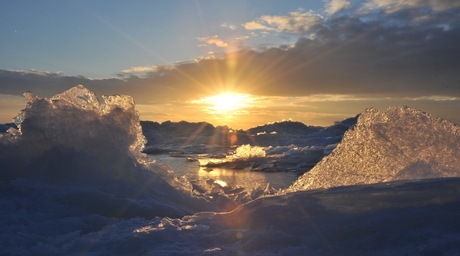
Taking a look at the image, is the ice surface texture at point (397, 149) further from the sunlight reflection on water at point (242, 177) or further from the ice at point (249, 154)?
the ice at point (249, 154)

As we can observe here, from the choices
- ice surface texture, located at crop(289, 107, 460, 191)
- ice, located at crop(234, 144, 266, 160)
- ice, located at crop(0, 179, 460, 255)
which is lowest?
ice, located at crop(234, 144, 266, 160)

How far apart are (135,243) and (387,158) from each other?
3.69 metres

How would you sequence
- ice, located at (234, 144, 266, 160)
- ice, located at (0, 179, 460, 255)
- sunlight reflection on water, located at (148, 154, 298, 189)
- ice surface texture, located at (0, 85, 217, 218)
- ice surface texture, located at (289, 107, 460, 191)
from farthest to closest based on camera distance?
1. ice, located at (234, 144, 266, 160)
2. sunlight reflection on water, located at (148, 154, 298, 189)
3. ice surface texture, located at (0, 85, 217, 218)
4. ice surface texture, located at (289, 107, 460, 191)
5. ice, located at (0, 179, 460, 255)

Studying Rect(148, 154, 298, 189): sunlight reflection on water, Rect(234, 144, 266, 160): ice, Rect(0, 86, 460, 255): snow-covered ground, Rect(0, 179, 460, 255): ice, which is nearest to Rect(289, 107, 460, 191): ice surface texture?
Rect(0, 86, 460, 255): snow-covered ground

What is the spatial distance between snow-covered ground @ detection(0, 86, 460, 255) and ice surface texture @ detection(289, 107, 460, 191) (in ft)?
0.05

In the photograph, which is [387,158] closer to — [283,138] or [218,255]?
[218,255]

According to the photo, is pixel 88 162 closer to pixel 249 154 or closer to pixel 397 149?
pixel 397 149

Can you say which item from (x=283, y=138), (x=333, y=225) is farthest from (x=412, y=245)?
(x=283, y=138)

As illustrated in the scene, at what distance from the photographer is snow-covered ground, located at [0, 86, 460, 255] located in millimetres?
3764

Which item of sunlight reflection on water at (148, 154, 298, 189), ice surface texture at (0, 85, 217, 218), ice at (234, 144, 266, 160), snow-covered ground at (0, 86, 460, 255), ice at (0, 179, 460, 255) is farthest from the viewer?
ice at (234, 144, 266, 160)

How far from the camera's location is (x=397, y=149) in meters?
5.75

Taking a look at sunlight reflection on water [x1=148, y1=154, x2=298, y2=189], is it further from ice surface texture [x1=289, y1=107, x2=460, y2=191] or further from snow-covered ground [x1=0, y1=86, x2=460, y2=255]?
ice surface texture [x1=289, y1=107, x2=460, y2=191]

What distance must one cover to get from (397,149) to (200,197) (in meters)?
3.41

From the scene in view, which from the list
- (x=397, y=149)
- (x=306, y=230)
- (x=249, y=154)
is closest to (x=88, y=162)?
(x=306, y=230)
